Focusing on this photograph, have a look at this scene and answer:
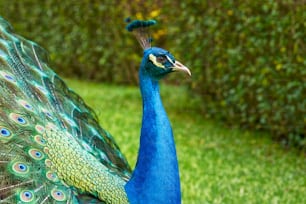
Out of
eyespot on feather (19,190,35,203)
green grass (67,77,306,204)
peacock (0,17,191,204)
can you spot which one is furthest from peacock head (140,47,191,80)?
green grass (67,77,306,204)

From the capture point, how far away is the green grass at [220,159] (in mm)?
4757

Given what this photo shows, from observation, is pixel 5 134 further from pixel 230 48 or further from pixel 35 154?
pixel 230 48

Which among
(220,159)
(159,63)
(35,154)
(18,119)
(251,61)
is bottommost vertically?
(220,159)

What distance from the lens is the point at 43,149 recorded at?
2.73 metres

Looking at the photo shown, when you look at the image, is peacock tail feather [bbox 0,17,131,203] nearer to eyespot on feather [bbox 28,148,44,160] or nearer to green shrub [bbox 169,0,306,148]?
eyespot on feather [bbox 28,148,44,160]

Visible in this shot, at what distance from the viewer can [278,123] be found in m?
6.44

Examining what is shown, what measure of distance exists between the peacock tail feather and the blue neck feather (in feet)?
0.24

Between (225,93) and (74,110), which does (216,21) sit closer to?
(225,93)

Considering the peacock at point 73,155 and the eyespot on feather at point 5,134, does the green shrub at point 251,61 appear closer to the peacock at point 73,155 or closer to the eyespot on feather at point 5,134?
the peacock at point 73,155

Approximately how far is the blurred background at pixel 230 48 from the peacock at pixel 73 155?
3.78 feet

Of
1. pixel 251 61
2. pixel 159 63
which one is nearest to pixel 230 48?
pixel 251 61

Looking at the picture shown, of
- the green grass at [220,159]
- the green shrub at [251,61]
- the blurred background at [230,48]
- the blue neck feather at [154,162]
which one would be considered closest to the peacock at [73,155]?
the blue neck feather at [154,162]

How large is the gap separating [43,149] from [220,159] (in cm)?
326

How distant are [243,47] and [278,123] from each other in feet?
2.68
